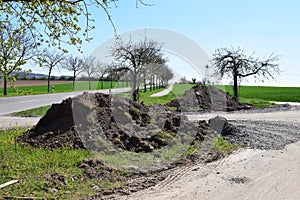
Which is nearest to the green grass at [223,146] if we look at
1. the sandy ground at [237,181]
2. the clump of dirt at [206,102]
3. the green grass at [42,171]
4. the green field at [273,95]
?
the sandy ground at [237,181]

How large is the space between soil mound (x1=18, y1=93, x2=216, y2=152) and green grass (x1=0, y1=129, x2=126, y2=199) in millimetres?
523

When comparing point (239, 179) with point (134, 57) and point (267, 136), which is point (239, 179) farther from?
point (134, 57)

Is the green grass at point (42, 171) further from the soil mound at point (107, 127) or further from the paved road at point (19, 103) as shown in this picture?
the paved road at point (19, 103)

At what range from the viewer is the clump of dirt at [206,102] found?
19016 millimetres

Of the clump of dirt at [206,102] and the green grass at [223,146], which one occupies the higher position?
the clump of dirt at [206,102]

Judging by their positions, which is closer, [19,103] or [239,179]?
[239,179]

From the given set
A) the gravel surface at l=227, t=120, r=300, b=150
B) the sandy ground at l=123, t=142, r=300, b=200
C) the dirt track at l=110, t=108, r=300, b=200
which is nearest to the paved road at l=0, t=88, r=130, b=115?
the gravel surface at l=227, t=120, r=300, b=150

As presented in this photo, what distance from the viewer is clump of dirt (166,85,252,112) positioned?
1902 centimetres

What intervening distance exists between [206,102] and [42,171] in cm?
1553

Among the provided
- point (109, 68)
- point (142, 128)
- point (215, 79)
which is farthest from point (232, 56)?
point (142, 128)

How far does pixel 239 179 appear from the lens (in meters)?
5.55

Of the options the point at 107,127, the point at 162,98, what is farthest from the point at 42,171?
the point at 162,98

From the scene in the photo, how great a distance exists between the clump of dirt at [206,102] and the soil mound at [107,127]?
863 centimetres

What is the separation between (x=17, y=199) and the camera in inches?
180
